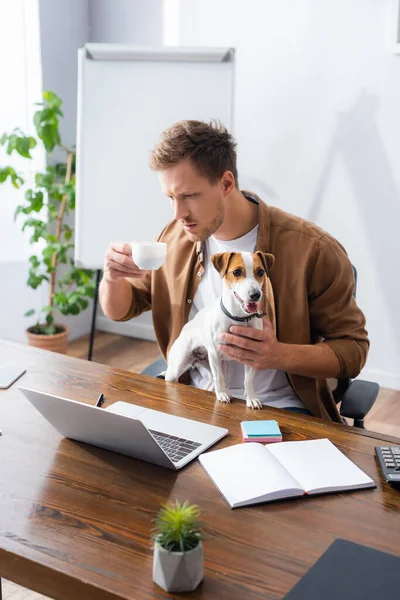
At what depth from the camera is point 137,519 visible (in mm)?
1066

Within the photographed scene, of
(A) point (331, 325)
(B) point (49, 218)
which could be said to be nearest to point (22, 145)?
(B) point (49, 218)

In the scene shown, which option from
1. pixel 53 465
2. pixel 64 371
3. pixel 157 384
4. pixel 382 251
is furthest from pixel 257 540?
pixel 382 251

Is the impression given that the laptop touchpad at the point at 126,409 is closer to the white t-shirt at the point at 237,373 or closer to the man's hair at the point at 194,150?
the white t-shirt at the point at 237,373

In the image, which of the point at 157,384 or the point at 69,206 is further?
the point at 69,206

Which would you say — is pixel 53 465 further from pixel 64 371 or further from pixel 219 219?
pixel 219 219

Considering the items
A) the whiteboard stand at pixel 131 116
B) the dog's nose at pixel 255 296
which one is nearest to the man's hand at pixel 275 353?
the dog's nose at pixel 255 296

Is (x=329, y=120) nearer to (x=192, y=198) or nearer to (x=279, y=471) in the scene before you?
(x=192, y=198)

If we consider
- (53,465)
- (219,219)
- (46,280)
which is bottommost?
(46,280)

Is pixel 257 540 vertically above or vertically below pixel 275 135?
below

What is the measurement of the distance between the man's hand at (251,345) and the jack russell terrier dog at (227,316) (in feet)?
0.05

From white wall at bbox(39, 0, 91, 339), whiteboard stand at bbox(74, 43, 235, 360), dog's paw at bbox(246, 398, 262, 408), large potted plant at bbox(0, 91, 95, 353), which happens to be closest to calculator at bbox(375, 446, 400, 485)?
dog's paw at bbox(246, 398, 262, 408)

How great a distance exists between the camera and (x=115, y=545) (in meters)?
1.00

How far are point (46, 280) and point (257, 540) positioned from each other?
104 inches

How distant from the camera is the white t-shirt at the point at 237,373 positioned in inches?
66.1
